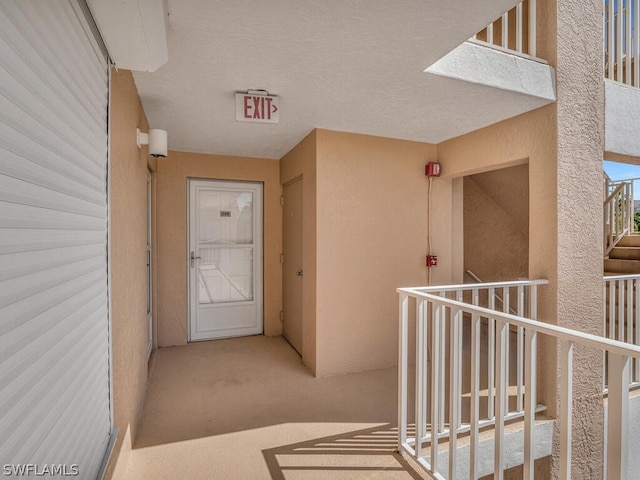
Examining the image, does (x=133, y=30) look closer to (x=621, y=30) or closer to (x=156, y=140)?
(x=156, y=140)

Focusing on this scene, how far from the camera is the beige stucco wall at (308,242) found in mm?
3131

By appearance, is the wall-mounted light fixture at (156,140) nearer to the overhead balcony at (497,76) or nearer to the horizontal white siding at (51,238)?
the horizontal white siding at (51,238)

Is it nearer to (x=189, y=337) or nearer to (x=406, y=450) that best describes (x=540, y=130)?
(x=406, y=450)

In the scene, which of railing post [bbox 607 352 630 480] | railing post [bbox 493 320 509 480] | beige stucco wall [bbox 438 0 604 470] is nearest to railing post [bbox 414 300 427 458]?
railing post [bbox 493 320 509 480]

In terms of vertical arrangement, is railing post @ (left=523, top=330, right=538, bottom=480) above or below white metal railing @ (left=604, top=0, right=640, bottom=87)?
below

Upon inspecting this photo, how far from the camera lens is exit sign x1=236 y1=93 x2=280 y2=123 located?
2.29 m

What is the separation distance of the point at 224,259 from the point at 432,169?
8.70 ft

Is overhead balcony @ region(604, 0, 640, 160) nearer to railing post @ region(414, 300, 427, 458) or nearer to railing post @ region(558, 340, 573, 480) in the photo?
railing post @ region(414, 300, 427, 458)

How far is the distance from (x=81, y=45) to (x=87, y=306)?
93 centimetres

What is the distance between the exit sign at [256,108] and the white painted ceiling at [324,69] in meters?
0.08

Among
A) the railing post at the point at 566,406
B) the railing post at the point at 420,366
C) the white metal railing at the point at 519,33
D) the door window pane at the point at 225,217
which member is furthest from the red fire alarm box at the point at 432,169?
the railing post at the point at 566,406

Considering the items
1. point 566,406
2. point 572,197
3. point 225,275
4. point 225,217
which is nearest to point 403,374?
point 566,406

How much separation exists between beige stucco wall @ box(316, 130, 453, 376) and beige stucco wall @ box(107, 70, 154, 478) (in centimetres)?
148

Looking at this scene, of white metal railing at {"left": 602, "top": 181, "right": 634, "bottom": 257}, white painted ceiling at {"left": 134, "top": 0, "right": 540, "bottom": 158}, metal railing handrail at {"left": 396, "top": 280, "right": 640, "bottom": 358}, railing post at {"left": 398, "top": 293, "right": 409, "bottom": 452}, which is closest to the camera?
metal railing handrail at {"left": 396, "top": 280, "right": 640, "bottom": 358}
